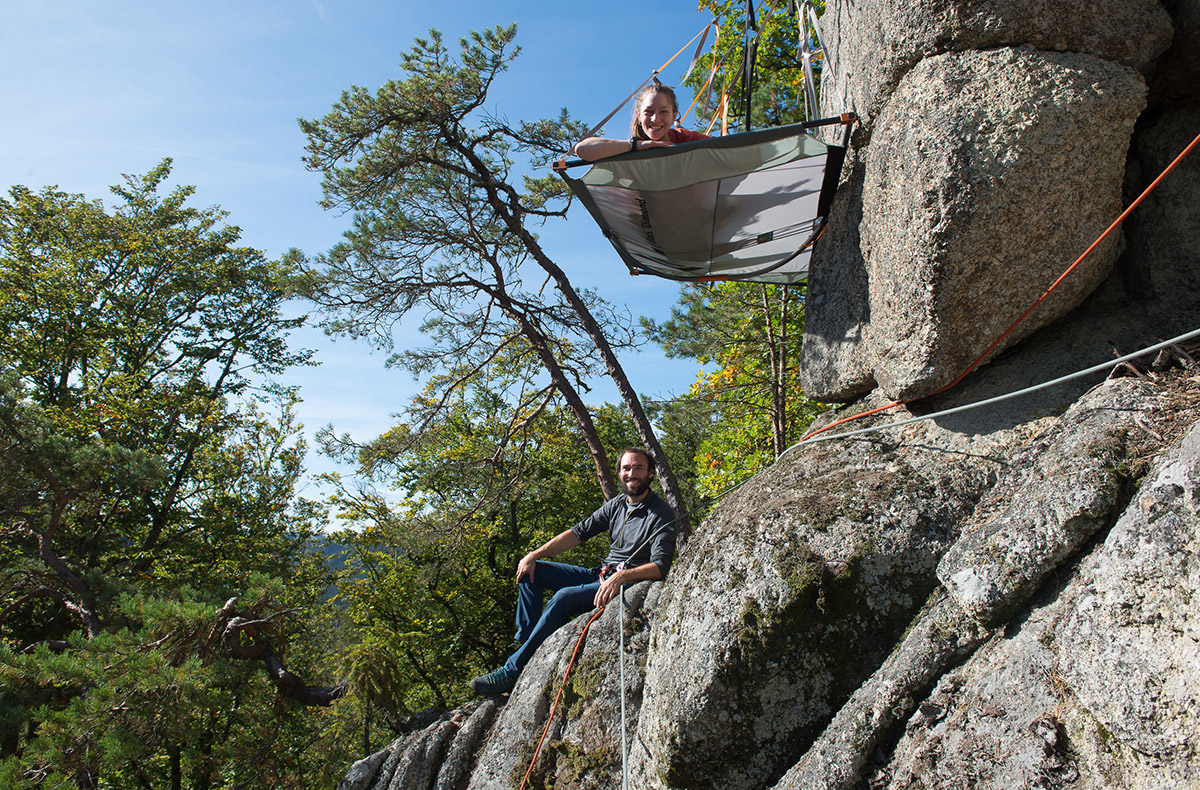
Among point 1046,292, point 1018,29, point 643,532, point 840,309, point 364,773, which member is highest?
point 1018,29

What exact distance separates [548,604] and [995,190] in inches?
136

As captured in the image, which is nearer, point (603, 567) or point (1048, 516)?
point (1048, 516)

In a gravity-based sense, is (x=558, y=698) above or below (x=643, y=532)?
below

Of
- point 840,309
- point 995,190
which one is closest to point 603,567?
point 840,309

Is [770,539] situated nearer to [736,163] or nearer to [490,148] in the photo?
[736,163]

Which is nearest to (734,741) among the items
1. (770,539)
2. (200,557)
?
(770,539)

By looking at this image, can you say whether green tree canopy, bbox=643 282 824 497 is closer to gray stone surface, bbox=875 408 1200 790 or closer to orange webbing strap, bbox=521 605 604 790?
orange webbing strap, bbox=521 605 604 790

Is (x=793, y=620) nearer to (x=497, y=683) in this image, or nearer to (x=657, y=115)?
(x=497, y=683)

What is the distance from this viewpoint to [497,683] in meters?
4.58

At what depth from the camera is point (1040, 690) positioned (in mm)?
1972

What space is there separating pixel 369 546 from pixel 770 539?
1083cm

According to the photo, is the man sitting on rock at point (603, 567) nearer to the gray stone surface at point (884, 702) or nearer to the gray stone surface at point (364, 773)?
the gray stone surface at point (364, 773)

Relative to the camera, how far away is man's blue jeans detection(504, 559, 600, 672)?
4.54m

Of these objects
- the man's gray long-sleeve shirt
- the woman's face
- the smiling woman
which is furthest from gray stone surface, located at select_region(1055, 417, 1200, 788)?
the woman's face
